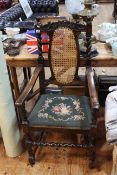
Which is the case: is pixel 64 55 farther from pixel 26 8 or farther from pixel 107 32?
pixel 26 8

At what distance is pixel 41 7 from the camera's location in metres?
4.93

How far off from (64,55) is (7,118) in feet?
2.33

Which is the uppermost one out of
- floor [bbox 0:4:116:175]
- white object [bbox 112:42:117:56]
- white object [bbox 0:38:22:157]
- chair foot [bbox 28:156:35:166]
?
white object [bbox 112:42:117:56]

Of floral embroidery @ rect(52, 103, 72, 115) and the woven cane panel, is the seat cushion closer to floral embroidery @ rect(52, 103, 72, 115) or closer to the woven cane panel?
floral embroidery @ rect(52, 103, 72, 115)

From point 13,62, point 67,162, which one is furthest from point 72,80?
point 67,162

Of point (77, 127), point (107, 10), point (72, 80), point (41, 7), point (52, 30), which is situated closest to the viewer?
point (77, 127)

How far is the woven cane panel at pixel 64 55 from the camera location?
1.91 m

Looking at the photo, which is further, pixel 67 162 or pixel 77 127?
pixel 67 162

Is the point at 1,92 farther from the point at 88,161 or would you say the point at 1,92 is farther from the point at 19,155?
the point at 88,161

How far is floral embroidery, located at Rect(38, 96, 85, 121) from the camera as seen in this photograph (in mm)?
1759

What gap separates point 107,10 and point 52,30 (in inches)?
225

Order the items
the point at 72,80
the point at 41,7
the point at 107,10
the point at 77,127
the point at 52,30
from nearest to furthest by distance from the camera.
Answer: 1. the point at 77,127
2. the point at 52,30
3. the point at 72,80
4. the point at 41,7
5. the point at 107,10

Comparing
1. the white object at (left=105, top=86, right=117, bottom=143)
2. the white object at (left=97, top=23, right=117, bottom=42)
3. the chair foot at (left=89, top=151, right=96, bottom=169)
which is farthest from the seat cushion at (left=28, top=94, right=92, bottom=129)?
the white object at (left=97, top=23, right=117, bottom=42)

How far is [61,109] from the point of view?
1853 mm
